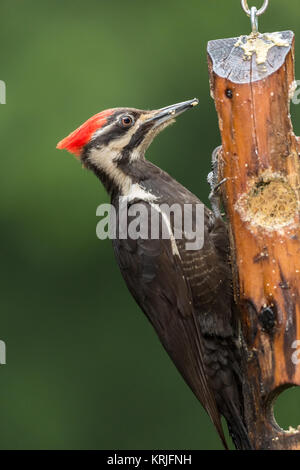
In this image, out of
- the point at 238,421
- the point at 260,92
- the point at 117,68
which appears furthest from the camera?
the point at 117,68

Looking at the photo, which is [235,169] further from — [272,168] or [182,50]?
[182,50]

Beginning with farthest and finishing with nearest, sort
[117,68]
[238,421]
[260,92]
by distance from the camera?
[117,68]
[238,421]
[260,92]

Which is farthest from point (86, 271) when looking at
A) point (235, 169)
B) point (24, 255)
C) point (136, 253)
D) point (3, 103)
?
point (235, 169)

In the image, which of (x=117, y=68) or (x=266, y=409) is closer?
(x=266, y=409)

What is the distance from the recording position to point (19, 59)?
8.02 meters

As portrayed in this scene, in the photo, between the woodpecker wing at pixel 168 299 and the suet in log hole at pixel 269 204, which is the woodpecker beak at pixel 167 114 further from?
the suet in log hole at pixel 269 204

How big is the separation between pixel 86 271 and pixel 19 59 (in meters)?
1.67

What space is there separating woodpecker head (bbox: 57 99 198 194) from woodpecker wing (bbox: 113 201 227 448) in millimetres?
247

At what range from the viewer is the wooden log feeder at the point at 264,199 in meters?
4.20

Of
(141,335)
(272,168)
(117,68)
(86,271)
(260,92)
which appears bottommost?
(141,335)

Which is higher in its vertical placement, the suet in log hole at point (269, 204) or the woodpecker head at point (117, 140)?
the woodpecker head at point (117, 140)

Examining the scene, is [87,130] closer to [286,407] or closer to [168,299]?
[168,299]

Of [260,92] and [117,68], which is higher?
[117,68]

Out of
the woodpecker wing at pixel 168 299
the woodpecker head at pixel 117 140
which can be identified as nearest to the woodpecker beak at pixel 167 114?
the woodpecker head at pixel 117 140
